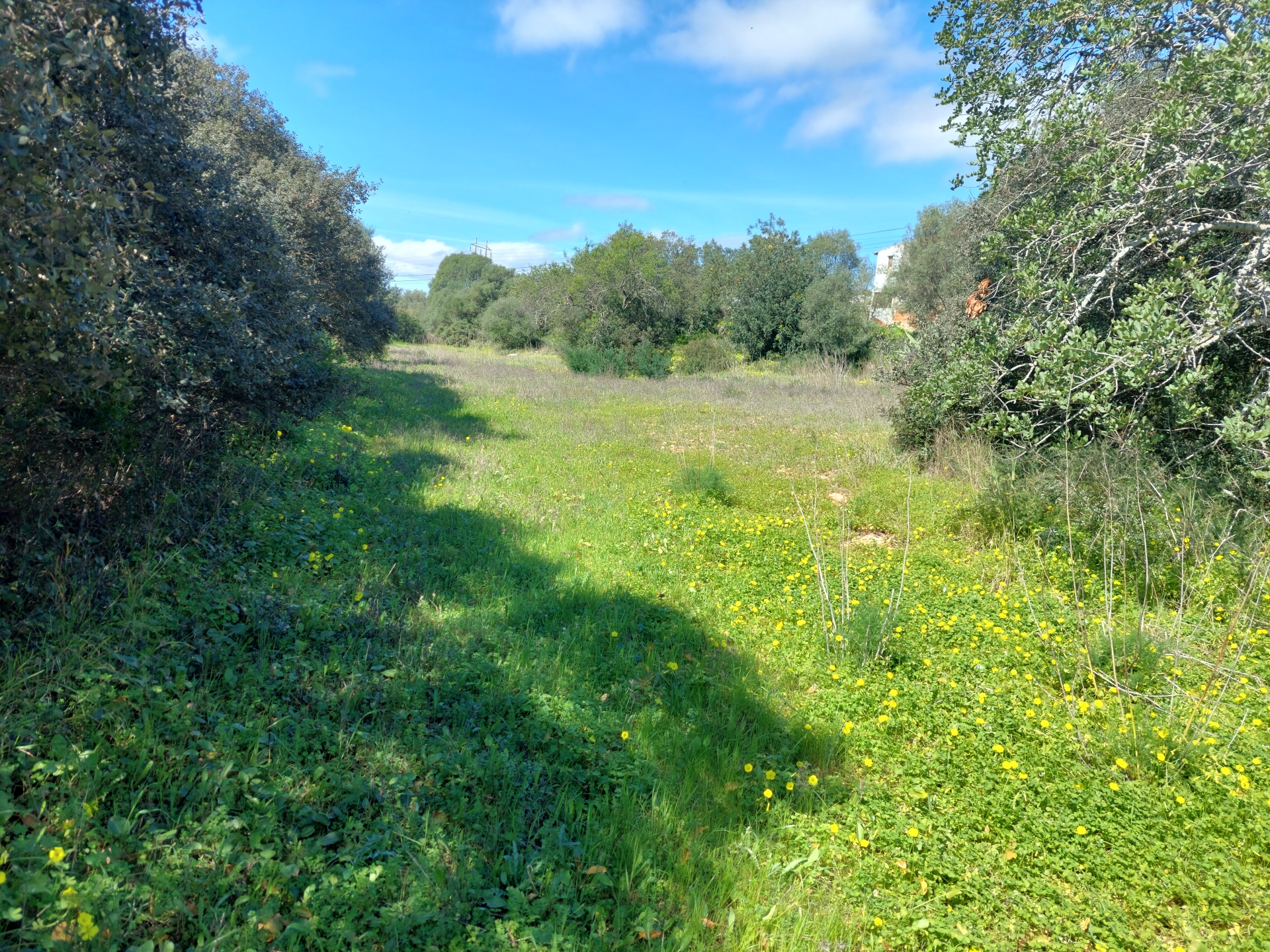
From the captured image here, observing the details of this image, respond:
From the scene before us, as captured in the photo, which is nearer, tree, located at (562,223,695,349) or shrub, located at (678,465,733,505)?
shrub, located at (678,465,733,505)

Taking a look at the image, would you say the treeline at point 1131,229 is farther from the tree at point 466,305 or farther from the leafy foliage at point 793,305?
the tree at point 466,305

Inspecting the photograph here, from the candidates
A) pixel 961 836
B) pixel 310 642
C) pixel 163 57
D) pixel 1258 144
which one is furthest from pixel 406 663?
pixel 1258 144

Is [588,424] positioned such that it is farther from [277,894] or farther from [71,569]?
[277,894]

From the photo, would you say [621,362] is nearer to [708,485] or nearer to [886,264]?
[708,485]

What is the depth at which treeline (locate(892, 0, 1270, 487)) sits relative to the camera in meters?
5.75

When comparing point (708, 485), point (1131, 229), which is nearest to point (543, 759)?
point (708, 485)

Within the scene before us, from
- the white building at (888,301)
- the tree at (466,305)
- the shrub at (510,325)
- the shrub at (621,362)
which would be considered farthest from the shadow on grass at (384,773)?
the tree at (466,305)

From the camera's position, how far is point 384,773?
10.2 ft

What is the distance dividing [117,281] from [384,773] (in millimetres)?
3691

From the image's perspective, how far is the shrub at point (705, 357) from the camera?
1081 inches

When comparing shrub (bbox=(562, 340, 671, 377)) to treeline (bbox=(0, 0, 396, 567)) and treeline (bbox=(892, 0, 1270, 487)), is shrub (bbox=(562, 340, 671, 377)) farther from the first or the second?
treeline (bbox=(892, 0, 1270, 487))

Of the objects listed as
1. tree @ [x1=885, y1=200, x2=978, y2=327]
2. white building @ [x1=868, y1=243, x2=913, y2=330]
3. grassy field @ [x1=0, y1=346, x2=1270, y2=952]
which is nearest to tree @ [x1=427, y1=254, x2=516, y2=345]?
white building @ [x1=868, y1=243, x2=913, y2=330]

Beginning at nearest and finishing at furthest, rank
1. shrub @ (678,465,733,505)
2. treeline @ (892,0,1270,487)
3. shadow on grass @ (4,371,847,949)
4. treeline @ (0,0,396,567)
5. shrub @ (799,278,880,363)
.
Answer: shadow on grass @ (4,371,847,949) < treeline @ (0,0,396,567) < treeline @ (892,0,1270,487) < shrub @ (678,465,733,505) < shrub @ (799,278,880,363)

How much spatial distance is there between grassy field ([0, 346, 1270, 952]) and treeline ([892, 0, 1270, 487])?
1637mm
